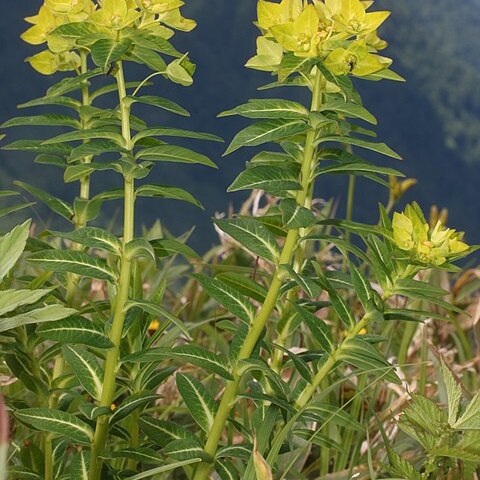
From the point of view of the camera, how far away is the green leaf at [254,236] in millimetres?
1092

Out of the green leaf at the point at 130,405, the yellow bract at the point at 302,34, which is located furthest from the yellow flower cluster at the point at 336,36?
the green leaf at the point at 130,405

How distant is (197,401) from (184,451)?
70 mm

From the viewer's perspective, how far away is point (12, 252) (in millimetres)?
963

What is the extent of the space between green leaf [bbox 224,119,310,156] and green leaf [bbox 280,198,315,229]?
0.07m

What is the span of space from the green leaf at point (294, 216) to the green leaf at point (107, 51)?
0.24 meters

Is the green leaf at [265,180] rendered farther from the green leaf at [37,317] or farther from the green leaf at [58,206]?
the green leaf at [58,206]

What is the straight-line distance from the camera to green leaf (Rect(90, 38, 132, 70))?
3.35ft

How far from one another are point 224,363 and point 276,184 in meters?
0.23

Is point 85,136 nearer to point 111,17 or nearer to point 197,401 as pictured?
point 111,17

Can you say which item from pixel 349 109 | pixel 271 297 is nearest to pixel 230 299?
pixel 271 297

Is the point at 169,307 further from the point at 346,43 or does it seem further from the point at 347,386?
the point at 346,43

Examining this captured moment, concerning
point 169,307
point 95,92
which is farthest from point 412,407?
point 169,307

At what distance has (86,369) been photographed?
1.17 m

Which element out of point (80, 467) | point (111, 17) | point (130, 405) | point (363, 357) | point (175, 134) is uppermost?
point (111, 17)
